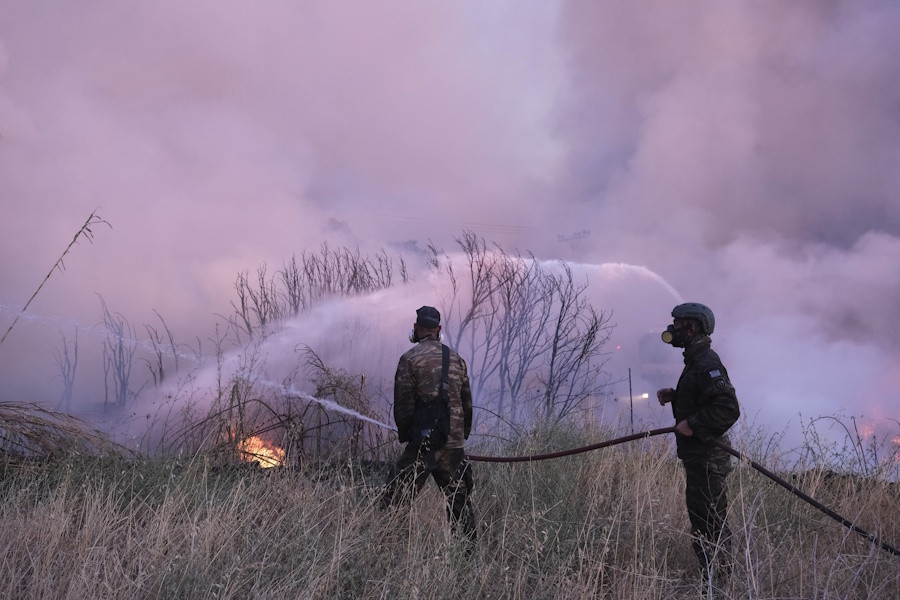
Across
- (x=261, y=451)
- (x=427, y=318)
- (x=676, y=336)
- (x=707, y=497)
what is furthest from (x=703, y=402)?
(x=261, y=451)

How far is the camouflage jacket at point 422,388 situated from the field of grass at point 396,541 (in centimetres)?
61

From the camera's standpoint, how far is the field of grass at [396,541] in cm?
382

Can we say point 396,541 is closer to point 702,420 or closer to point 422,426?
point 422,426

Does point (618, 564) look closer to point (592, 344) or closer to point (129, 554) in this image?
point (129, 554)

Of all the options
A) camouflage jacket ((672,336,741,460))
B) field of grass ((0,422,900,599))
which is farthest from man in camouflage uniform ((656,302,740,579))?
field of grass ((0,422,900,599))

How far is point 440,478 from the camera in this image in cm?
566

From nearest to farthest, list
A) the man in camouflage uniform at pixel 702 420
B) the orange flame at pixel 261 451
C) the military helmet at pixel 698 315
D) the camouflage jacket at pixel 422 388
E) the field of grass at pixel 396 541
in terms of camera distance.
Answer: the field of grass at pixel 396 541, the man in camouflage uniform at pixel 702 420, the military helmet at pixel 698 315, the camouflage jacket at pixel 422 388, the orange flame at pixel 261 451

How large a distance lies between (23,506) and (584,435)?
19.6ft

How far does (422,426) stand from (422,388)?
12.4 inches

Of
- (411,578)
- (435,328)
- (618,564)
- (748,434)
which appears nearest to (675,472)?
(748,434)

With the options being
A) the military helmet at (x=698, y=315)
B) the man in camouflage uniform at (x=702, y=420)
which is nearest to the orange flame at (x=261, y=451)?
the man in camouflage uniform at (x=702, y=420)

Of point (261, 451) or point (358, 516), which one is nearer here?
point (358, 516)

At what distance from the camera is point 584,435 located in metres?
8.63

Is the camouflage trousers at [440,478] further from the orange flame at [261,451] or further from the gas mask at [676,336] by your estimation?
the orange flame at [261,451]
